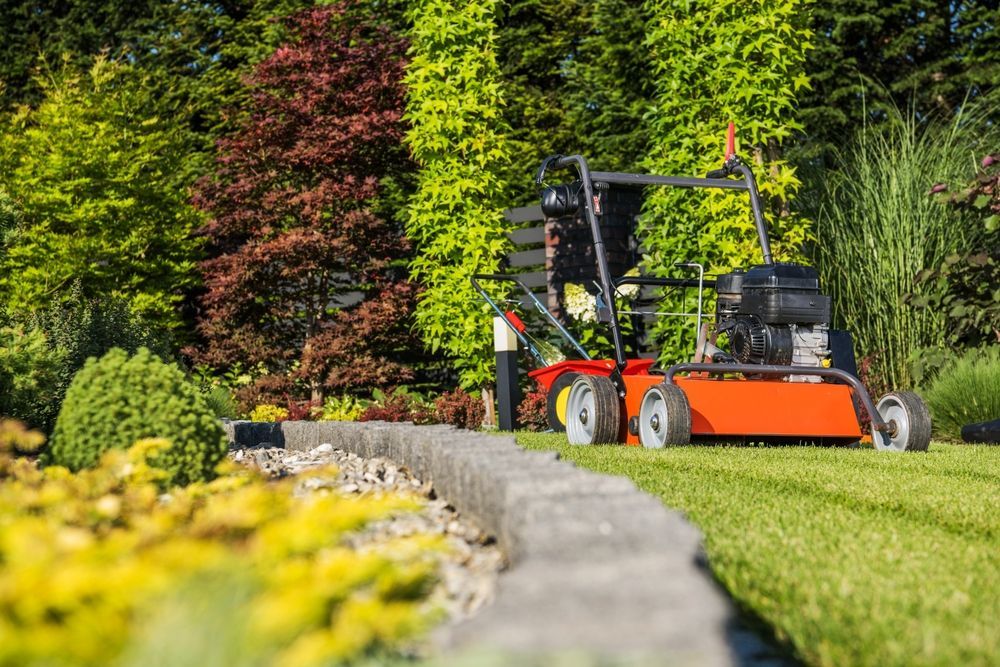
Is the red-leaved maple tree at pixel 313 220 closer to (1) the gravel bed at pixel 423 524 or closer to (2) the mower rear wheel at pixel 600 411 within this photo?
(2) the mower rear wheel at pixel 600 411

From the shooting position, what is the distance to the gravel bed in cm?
254

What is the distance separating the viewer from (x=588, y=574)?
5.70ft

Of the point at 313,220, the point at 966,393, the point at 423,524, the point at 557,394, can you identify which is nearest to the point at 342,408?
the point at 313,220

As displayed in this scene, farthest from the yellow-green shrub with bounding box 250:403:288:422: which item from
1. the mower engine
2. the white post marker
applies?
the mower engine

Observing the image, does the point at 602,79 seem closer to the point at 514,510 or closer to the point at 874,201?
the point at 874,201

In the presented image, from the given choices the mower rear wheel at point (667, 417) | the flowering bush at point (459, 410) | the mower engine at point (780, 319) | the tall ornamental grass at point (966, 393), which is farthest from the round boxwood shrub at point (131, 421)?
the flowering bush at point (459, 410)

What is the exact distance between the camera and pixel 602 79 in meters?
14.2

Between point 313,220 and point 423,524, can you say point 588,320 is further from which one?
point 423,524

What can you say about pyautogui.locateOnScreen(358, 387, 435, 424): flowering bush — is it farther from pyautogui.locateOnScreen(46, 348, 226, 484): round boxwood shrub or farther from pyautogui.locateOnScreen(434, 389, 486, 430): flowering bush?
pyautogui.locateOnScreen(46, 348, 226, 484): round boxwood shrub

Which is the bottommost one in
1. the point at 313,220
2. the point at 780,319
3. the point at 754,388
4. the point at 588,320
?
the point at 754,388

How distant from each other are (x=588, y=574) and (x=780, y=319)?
4.95 m

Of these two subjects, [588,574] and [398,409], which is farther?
[398,409]

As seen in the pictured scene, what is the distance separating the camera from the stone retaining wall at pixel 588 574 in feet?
4.83

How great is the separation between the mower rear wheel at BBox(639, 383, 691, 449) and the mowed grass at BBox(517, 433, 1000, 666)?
0.97 ft
